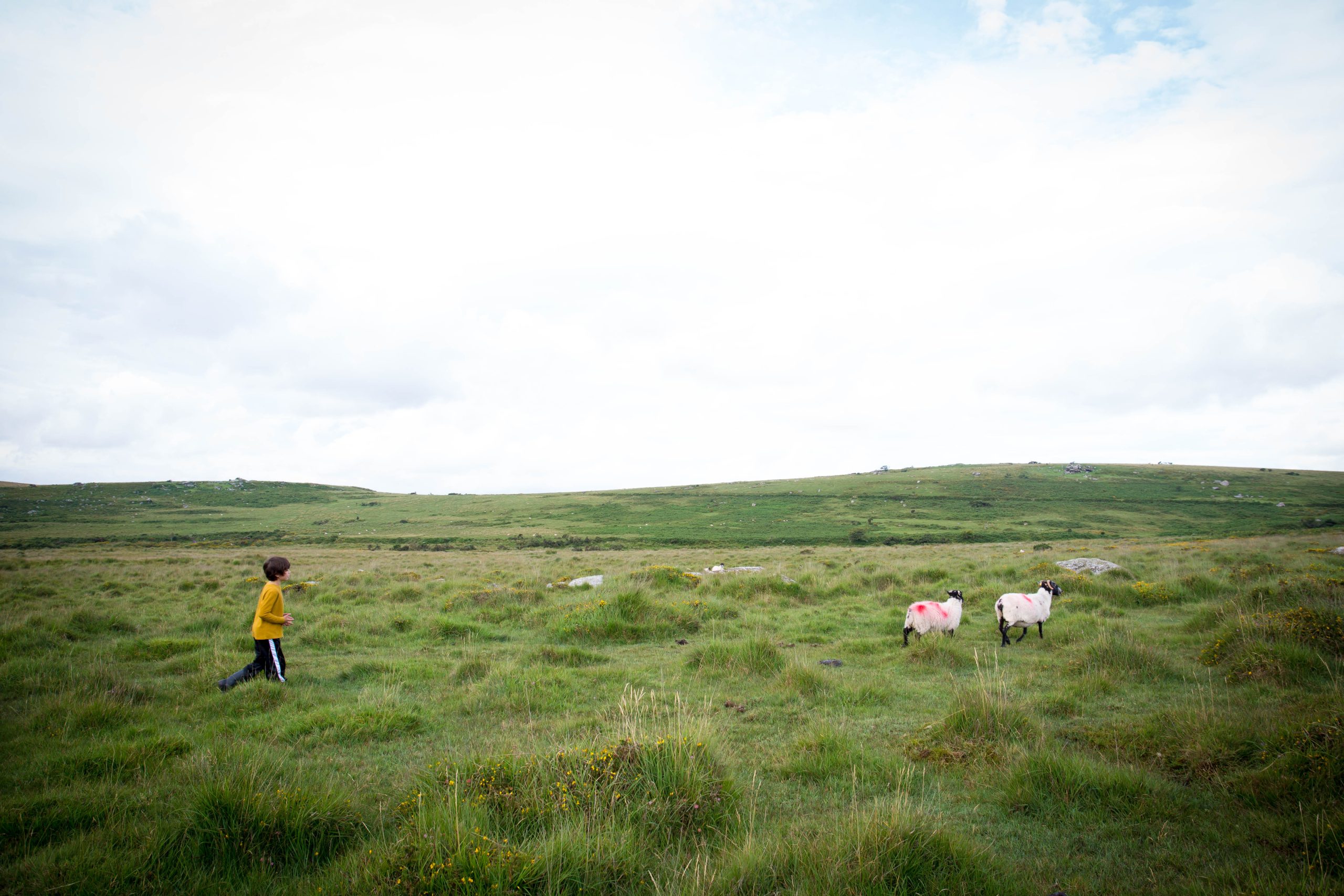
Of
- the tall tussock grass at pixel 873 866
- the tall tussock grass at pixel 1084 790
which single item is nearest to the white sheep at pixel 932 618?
the tall tussock grass at pixel 1084 790

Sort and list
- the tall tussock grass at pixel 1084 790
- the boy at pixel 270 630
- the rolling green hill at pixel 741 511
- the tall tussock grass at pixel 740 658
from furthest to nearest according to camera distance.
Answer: the rolling green hill at pixel 741 511
the tall tussock grass at pixel 740 658
the boy at pixel 270 630
the tall tussock grass at pixel 1084 790

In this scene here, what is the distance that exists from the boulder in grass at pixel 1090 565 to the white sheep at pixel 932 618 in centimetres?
974

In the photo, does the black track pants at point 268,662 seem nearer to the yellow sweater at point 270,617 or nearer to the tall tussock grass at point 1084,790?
the yellow sweater at point 270,617

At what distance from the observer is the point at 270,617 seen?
10.1 meters

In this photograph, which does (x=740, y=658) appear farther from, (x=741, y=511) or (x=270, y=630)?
(x=741, y=511)

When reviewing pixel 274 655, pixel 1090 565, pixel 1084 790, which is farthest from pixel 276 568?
pixel 1090 565

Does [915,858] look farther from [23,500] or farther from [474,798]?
[23,500]

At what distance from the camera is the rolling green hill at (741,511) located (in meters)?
73.1

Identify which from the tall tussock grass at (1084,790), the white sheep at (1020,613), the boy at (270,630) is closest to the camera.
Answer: the tall tussock grass at (1084,790)

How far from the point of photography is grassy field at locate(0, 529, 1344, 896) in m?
4.25

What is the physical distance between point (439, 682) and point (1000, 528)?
270 feet

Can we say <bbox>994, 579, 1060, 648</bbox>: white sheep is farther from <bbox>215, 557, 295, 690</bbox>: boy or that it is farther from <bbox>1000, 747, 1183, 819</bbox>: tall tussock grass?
<bbox>215, 557, 295, 690</bbox>: boy

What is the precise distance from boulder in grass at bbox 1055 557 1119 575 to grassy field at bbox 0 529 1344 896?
121 inches

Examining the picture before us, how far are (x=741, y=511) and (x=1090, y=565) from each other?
283 ft
